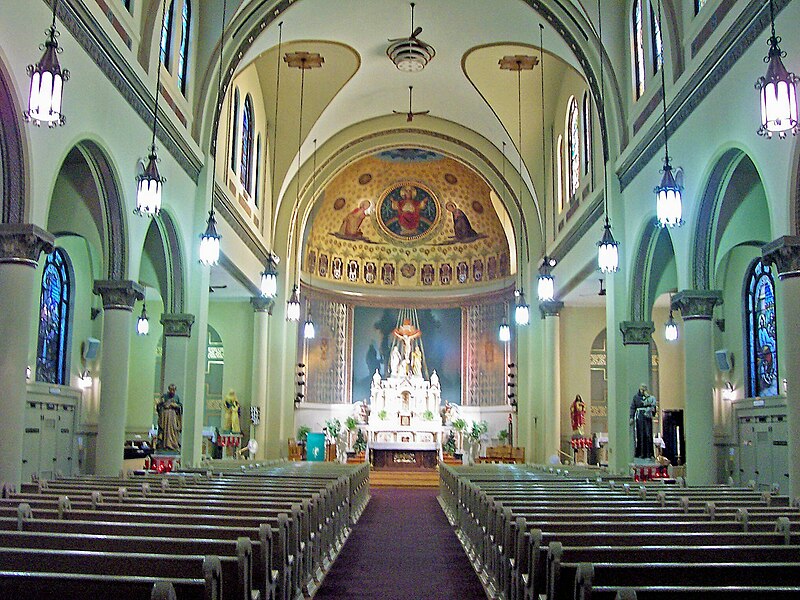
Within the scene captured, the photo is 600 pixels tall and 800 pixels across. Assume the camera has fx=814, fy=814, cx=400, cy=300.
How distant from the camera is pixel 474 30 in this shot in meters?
20.3

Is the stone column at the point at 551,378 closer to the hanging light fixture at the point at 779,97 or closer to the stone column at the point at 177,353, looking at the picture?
the stone column at the point at 177,353

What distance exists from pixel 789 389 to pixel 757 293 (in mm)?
9074

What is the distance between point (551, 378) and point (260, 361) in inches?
356

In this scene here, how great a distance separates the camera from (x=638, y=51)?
16562mm

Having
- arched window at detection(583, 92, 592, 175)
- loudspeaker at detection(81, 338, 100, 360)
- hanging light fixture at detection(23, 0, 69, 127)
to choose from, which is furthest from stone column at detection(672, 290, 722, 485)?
loudspeaker at detection(81, 338, 100, 360)

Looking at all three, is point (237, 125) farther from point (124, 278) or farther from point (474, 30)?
point (124, 278)

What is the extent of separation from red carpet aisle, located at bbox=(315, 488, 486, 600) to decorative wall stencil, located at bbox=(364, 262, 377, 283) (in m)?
17.5

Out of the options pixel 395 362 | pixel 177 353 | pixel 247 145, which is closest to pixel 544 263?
pixel 177 353

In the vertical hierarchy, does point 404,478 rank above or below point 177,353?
below

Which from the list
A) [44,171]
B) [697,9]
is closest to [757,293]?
[697,9]

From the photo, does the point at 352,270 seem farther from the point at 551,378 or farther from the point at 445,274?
the point at 551,378

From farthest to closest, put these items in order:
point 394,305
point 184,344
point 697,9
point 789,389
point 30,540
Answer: point 394,305 < point 184,344 < point 697,9 < point 789,389 < point 30,540

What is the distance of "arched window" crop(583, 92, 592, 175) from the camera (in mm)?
19844

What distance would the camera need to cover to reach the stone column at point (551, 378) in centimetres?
2462
